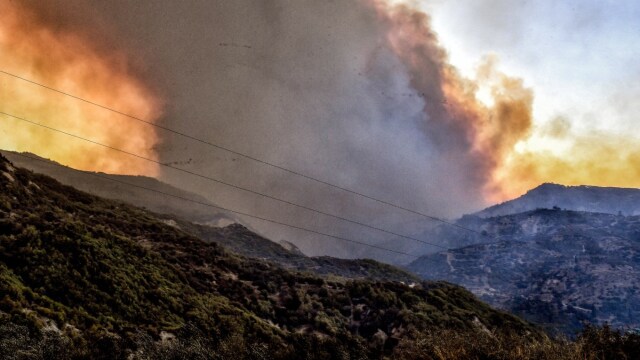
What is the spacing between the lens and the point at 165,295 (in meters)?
27.8

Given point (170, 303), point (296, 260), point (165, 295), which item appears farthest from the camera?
point (296, 260)

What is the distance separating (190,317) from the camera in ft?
87.6

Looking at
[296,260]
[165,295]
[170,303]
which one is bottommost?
[170,303]

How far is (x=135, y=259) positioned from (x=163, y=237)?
53.1 feet

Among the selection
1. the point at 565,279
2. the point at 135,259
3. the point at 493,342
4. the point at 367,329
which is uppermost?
the point at 565,279

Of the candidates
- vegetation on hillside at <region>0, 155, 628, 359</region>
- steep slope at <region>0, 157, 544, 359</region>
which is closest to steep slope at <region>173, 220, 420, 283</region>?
steep slope at <region>0, 157, 544, 359</region>

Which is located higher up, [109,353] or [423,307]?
[423,307]

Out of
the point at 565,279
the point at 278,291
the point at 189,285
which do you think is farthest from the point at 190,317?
the point at 565,279

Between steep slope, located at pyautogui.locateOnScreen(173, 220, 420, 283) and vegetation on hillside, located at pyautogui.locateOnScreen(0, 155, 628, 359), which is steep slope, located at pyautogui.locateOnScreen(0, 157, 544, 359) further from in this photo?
steep slope, located at pyautogui.locateOnScreen(173, 220, 420, 283)

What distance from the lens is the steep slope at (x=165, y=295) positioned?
19.4 m

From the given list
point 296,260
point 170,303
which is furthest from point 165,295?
point 296,260

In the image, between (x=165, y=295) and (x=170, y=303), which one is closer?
(x=170, y=303)

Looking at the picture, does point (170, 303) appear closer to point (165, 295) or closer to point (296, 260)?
point (165, 295)

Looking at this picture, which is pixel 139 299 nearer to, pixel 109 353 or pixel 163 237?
pixel 109 353
